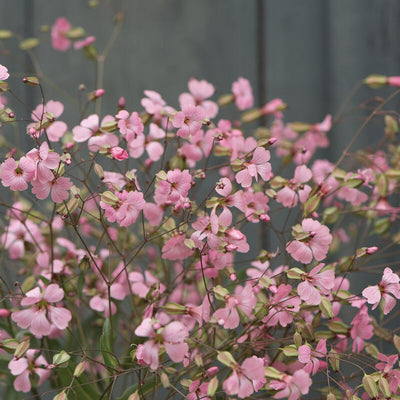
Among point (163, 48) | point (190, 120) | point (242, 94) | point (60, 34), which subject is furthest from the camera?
point (163, 48)

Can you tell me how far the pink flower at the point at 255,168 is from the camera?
50 cm

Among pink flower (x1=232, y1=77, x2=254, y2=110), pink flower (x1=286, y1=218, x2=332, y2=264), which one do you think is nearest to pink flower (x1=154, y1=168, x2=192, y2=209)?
pink flower (x1=286, y1=218, x2=332, y2=264)

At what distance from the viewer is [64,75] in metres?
1.08

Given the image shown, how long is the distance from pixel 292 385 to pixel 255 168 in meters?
0.18

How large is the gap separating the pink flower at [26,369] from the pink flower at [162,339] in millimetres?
136

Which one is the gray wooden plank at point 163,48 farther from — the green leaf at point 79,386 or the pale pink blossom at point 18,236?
the green leaf at point 79,386

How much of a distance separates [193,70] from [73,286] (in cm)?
62

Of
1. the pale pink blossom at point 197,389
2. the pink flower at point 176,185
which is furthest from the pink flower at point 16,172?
the pale pink blossom at point 197,389

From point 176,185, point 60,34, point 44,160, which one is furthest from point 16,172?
point 60,34

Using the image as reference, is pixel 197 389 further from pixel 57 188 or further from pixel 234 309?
pixel 57 188

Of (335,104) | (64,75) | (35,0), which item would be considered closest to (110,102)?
(64,75)

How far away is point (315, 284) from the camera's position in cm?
49

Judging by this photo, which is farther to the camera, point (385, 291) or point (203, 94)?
point (203, 94)

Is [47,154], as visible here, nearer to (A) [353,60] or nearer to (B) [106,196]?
(B) [106,196]
